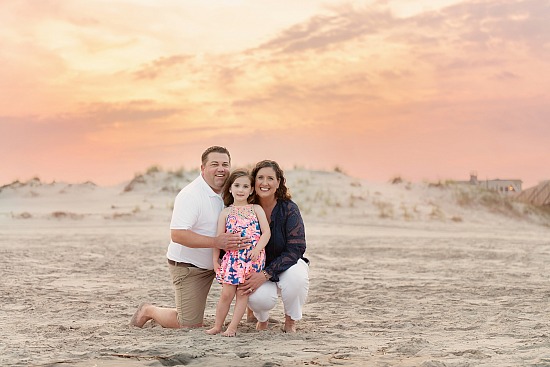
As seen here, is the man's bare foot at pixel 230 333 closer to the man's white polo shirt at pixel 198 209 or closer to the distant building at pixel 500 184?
the man's white polo shirt at pixel 198 209

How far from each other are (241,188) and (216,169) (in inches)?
18.6

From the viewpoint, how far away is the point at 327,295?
10.8 meters

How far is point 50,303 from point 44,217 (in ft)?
55.3

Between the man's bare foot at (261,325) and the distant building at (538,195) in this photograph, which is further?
the distant building at (538,195)

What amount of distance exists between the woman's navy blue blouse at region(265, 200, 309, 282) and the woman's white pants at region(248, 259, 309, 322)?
0.28ft

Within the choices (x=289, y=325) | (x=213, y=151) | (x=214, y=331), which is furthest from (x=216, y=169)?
(x=289, y=325)

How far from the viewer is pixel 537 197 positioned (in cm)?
3128

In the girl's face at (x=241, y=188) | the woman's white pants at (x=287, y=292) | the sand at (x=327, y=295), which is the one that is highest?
the girl's face at (x=241, y=188)

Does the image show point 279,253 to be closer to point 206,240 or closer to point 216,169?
point 206,240

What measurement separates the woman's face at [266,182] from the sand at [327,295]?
139cm

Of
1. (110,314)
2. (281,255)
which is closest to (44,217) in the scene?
(110,314)

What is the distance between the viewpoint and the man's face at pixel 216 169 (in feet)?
25.2

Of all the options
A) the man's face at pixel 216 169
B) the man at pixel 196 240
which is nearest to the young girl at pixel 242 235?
the man at pixel 196 240

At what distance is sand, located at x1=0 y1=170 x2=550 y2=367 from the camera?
677 cm
